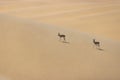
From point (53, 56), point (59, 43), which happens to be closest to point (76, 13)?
point (59, 43)

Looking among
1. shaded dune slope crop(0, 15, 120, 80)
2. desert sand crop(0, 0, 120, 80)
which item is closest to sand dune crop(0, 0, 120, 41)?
desert sand crop(0, 0, 120, 80)

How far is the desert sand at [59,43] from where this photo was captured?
1672 mm

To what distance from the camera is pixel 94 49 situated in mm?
1852

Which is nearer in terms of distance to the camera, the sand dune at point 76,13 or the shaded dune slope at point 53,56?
the shaded dune slope at point 53,56

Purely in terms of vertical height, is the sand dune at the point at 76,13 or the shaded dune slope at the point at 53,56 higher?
the sand dune at the point at 76,13

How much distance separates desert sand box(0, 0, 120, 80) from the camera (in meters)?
1.67

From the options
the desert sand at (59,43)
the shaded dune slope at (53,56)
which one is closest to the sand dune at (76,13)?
the desert sand at (59,43)

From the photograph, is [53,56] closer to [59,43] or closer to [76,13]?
[59,43]

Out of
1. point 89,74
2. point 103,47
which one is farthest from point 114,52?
point 89,74

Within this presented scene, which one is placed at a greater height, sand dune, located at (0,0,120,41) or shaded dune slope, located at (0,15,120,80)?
sand dune, located at (0,0,120,41)

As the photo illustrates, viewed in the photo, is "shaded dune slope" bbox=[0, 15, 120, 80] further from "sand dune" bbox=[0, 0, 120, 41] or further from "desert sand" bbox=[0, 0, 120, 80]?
"sand dune" bbox=[0, 0, 120, 41]

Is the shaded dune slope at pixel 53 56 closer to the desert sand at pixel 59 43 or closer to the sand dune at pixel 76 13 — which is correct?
the desert sand at pixel 59 43

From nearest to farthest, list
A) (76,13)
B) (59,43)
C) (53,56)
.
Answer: (53,56) < (59,43) < (76,13)

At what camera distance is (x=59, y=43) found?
77.6 inches
